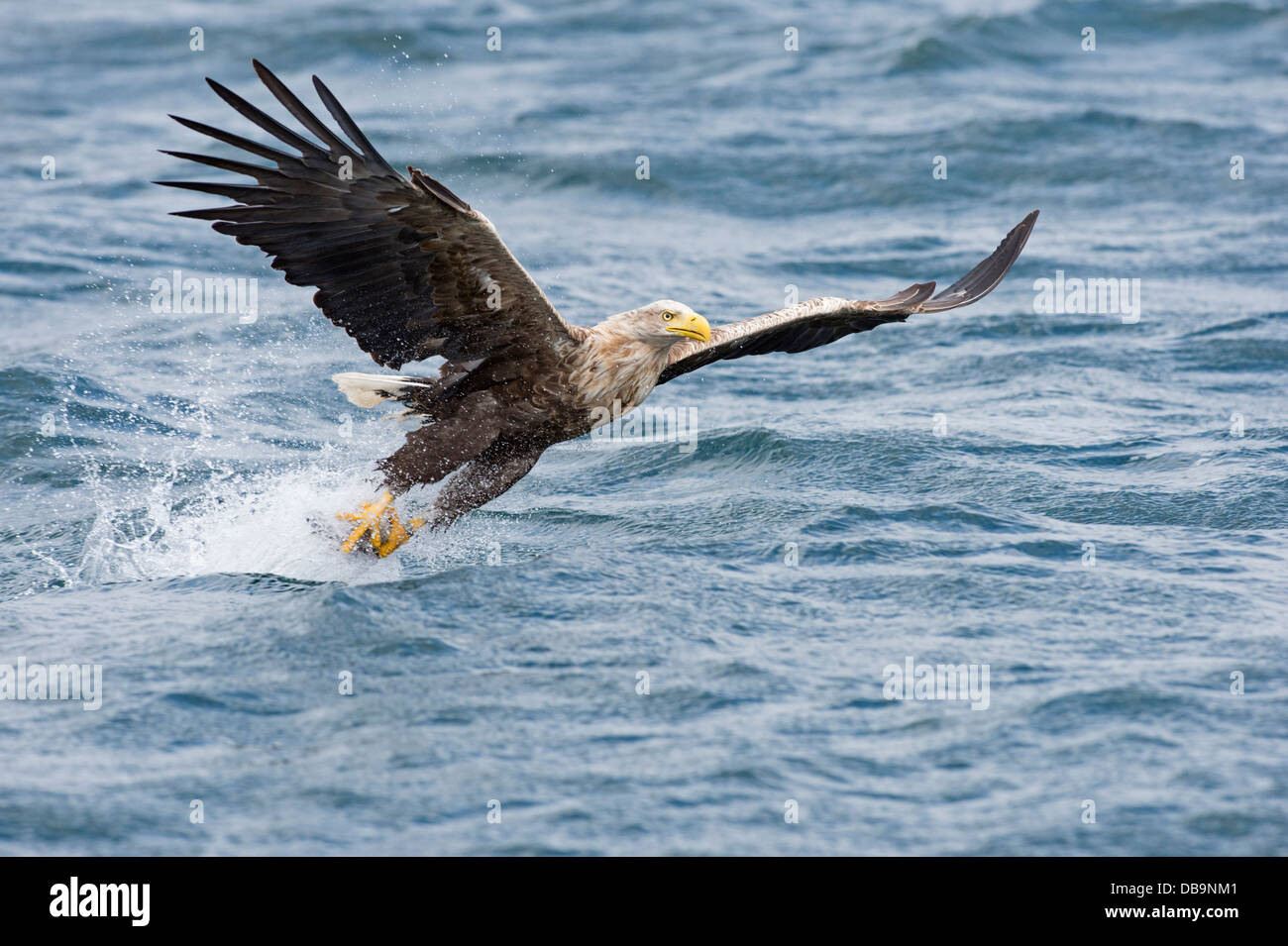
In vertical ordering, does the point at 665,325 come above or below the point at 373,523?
above

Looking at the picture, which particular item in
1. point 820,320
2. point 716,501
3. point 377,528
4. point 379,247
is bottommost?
point 716,501

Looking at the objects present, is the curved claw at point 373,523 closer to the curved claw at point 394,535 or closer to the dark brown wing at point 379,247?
the curved claw at point 394,535

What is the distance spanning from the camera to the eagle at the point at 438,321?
Result: 20.1ft

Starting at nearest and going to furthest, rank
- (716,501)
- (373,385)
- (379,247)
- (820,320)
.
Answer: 1. (379,247)
2. (373,385)
3. (820,320)
4. (716,501)

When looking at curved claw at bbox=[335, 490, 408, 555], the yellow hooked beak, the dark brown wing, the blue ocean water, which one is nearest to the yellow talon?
curved claw at bbox=[335, 490, 408, 555]

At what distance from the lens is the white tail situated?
721cm

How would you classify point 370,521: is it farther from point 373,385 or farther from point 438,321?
point 438,321

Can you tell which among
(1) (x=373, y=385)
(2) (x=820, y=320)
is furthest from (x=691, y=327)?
(1) (x=373, y=385)

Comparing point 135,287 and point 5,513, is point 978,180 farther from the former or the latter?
Result: point 5,513

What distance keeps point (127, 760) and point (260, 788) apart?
599 mm

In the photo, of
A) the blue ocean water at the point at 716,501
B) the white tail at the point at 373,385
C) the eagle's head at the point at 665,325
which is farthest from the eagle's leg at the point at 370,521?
the eagle's head at the point at 665,325

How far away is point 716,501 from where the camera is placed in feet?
28.1

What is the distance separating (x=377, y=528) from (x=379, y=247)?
1.33 metres

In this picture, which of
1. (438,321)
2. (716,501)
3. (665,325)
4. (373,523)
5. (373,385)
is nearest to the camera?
(438,321)
